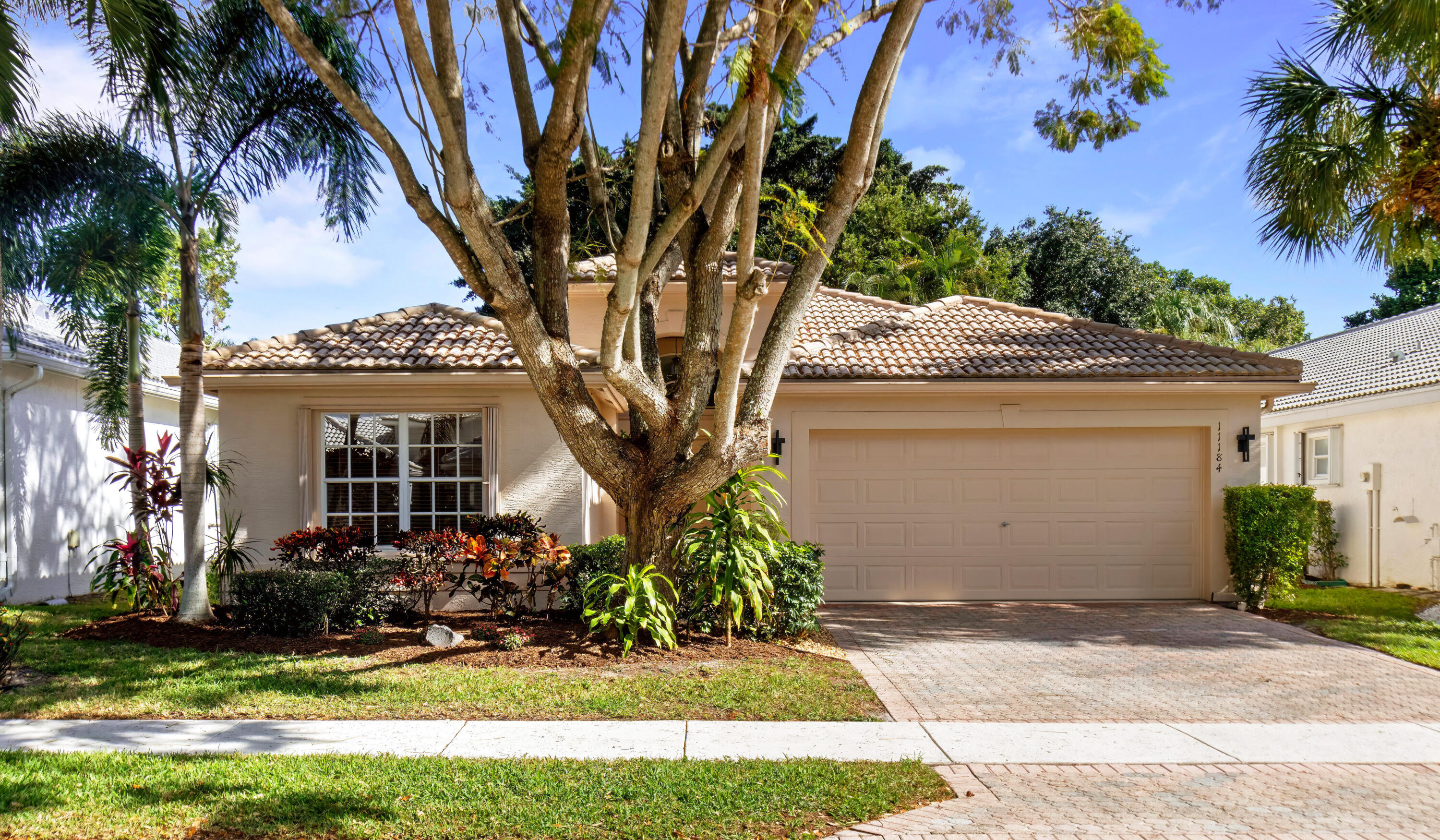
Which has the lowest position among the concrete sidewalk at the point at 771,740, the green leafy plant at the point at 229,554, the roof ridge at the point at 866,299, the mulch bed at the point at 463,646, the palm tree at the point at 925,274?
the mulch bed at the point at 463,646

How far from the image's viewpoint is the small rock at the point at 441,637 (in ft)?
27.0

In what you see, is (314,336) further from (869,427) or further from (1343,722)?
(1343,722)

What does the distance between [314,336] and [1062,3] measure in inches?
380

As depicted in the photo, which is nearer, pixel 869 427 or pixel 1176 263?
pixel 869 427

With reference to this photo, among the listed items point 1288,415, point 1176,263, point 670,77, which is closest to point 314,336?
point 670,77

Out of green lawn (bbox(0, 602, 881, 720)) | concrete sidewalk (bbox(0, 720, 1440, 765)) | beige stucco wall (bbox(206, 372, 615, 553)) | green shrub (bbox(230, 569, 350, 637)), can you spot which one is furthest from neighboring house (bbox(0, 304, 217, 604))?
concrete sidewalk (bbox(0, 720, 1440, 765))

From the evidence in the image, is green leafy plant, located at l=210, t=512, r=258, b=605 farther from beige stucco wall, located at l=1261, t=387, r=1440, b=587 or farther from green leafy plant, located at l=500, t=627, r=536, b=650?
beige stucco wall, located at l=1261, t=387, r=1440, b=587

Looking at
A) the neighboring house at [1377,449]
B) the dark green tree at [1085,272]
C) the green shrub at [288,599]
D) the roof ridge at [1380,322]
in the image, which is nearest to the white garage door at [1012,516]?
the neighboring house at [1377,449]

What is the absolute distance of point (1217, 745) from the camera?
18.1 feet

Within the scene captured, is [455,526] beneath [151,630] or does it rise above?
above

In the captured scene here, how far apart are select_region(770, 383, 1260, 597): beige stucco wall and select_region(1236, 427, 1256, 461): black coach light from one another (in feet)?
0.18

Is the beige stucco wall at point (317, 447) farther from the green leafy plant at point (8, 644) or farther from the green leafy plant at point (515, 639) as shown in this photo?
the green leafy plant at point (8, 644)

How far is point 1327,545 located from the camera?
15141 mm

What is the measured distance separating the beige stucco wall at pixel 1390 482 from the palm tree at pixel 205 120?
16088 millimetres
